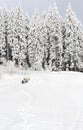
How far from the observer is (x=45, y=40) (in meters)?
64.2

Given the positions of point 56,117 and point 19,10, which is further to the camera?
point 19,10

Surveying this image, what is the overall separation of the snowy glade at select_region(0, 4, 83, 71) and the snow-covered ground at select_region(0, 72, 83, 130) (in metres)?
29.5

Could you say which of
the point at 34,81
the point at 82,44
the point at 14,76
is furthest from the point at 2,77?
the point at 82,44

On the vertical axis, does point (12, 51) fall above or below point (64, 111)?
above

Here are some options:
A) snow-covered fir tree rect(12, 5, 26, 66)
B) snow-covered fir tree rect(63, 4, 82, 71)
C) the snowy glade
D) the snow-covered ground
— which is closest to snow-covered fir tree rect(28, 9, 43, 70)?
the snowy glade

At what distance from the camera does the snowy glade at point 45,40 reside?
6041 cm

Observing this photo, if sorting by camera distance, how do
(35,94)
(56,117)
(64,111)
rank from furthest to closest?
(35,94), (64,111), (56,117)

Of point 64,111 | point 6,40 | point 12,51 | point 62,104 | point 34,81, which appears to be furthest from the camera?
point 6,40

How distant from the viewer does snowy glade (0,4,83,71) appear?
60406 millimetres

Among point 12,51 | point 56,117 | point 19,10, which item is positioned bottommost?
point 56,117

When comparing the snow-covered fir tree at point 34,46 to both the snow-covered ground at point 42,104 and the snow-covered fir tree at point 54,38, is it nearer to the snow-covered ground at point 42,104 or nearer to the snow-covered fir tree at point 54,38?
the snow-covered fir tree at point 54,38

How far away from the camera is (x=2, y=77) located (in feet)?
104

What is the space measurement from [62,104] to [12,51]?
46.1m

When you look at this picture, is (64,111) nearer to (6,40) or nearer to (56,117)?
(56,117)
